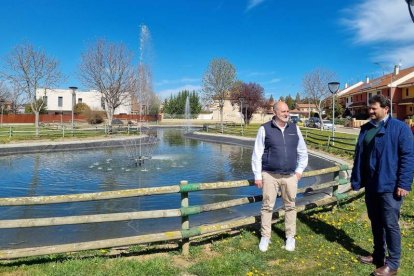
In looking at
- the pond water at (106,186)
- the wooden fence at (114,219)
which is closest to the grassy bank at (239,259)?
the wooden fence at (114,219)

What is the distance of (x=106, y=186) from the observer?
1169cm

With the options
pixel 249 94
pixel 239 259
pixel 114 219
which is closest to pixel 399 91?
pixel 249 94

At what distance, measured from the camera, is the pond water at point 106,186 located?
6887 mm

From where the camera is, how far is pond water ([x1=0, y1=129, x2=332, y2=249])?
689cm

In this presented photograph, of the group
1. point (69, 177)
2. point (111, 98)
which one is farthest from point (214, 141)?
point (69, 177)

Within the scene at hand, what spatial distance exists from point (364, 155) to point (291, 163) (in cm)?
96

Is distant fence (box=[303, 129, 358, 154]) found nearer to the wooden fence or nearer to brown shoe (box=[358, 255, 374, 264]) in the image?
brown shoe (box=[358, 255, 374, 264])

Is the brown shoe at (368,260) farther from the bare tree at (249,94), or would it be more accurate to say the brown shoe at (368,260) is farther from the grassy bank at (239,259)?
the bare tree at (249,94)

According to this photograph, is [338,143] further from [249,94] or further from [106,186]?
[249,94]

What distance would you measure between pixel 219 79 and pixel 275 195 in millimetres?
50264

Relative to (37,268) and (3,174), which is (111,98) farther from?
(37,268)

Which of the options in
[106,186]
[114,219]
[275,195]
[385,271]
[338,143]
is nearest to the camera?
[385,271]

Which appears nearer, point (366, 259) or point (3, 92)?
point (366, 259)

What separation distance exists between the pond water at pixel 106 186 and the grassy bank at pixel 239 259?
168 cm
